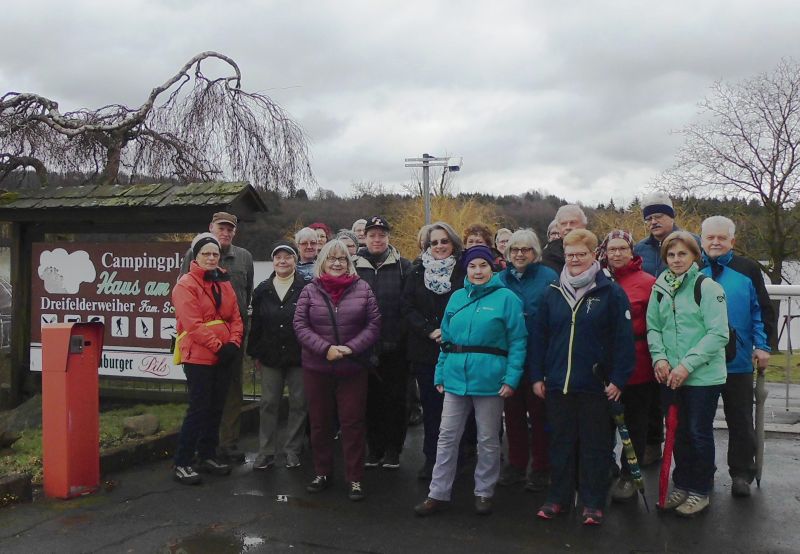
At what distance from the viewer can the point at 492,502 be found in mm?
4844

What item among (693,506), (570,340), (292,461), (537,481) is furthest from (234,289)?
(693,506)

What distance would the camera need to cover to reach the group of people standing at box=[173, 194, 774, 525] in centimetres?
443

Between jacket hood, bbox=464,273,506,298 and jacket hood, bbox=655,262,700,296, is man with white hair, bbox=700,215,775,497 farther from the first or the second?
jacket hood, bbox=464,273,506,298

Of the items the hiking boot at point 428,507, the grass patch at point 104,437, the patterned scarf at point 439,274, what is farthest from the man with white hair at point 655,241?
the grass patch at point 104,437

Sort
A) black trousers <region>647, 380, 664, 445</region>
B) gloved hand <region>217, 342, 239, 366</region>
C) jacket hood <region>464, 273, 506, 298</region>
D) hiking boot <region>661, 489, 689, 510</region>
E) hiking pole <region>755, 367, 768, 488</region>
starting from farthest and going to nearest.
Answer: black trousers <region>647, 380, 664, 445</region> → gloved hand <region>217, 342, 239, 366</region> → hiking pole <region>755, 367, 768, 488</region> → jacket hood <region>464, 273, 506, 298</region> → hiking boot <region>661, 489, 689, 510</region>

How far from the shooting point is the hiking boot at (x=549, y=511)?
4508 mm

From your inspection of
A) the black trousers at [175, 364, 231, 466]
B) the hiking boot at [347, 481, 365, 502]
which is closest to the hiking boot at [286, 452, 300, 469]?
the black trousers at [175, 364, 231, 466]

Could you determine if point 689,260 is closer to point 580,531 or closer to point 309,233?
point 580,531

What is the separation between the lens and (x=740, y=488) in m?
4.89

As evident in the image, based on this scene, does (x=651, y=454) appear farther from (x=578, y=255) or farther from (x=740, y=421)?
(x=578, y=255)

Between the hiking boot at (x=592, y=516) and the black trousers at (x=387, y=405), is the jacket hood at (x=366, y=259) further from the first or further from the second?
the hiking boot at (x=592, y=516)

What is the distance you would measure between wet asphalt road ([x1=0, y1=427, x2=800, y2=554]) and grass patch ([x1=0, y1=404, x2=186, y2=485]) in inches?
43.2

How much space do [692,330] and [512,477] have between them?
1.75 metres

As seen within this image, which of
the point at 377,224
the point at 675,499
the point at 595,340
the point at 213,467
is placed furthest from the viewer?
the point at 377,224
